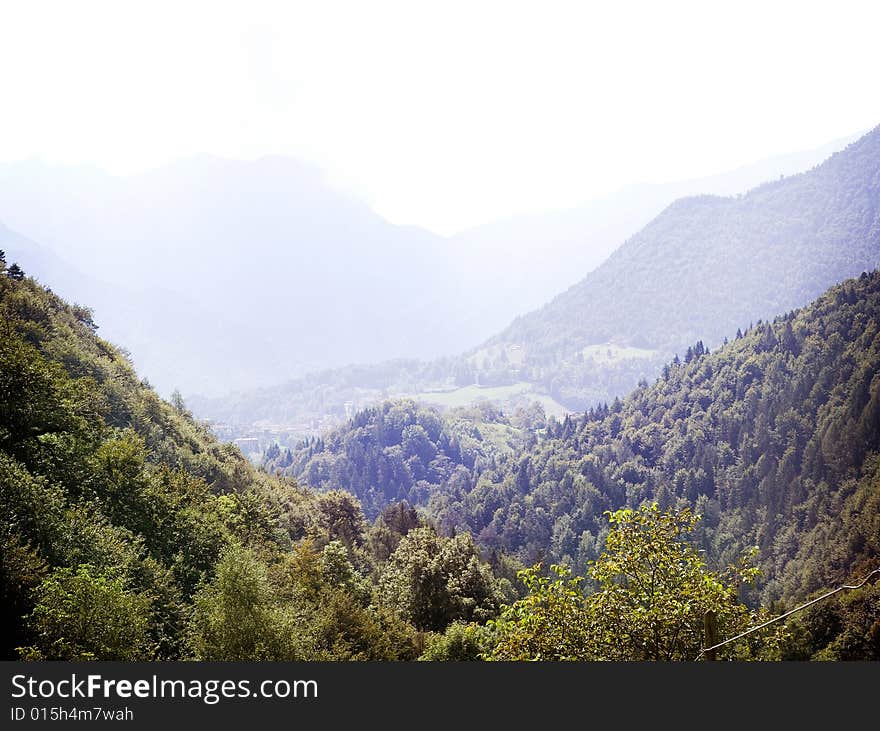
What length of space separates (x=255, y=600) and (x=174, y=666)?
17166mm

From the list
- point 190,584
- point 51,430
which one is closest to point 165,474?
point 190,584

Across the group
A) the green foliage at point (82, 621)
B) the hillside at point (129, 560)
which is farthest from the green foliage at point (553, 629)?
the green foliage at point (82, 621)

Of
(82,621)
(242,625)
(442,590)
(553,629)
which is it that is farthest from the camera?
(442,590)

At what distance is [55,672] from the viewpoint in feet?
53.3

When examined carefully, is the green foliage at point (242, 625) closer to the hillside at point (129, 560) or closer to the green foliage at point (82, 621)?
the hillside at point (129, 560)

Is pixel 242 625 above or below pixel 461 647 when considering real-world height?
above

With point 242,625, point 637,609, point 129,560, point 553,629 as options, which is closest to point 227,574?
point 242,625

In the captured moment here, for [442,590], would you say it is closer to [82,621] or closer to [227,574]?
[227,574]

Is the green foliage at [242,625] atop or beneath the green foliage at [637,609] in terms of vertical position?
beneath

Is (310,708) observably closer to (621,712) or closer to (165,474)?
(621,712)

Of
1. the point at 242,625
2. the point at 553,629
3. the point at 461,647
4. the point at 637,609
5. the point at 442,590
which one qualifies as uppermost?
the point at 637,609

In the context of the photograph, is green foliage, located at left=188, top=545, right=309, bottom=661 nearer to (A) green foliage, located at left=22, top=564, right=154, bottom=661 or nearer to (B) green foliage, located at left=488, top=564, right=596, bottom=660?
(A) green foliage, located at left=22, top=564, right=154, bottom=661

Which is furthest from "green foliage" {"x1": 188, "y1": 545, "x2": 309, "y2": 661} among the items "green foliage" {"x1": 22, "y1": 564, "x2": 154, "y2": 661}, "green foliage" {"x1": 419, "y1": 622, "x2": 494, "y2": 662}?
"green foliage" {"x1": 419, "y1": 622, "x2": 494, "y2": 662}

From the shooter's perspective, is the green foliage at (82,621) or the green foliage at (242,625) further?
the green foliage at (242,625)
